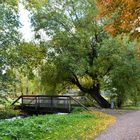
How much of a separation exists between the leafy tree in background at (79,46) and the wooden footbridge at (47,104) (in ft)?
9.71

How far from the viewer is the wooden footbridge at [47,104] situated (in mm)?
23281

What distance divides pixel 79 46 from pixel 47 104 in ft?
17.2

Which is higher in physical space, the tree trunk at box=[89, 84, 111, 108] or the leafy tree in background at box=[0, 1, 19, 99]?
the leafy tree in background at box=[0, 1, 19, 99]

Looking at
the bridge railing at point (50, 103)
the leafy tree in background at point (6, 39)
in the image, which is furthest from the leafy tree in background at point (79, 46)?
the leafy tree in background at point (6, 39)

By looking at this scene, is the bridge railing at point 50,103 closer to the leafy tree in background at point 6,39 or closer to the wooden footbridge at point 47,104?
the wooden footbridge at point 47,104

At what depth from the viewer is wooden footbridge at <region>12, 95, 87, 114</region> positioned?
76.4 ft

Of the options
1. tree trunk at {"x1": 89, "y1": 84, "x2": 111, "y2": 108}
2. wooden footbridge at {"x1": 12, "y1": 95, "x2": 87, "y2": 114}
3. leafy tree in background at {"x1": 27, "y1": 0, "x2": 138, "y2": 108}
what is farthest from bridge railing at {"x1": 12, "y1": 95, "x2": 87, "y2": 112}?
tree trunk at {"x1": 89, "y1": 84, "x2": 111, "y2": 108}

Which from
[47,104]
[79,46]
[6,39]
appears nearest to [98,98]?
[79,46]

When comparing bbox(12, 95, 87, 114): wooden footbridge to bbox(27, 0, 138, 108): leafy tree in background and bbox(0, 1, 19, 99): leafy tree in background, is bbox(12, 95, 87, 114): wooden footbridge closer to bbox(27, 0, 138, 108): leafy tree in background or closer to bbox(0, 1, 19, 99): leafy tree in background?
bbox(27, 0, 138, 108): leafy tree in background

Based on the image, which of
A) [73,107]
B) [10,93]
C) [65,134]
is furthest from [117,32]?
[73,107]

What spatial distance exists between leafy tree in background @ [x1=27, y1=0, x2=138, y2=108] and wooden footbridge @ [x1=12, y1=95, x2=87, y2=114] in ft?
9.71

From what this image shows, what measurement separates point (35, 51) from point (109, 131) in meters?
15.9

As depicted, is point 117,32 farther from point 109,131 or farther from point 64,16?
point 64,16

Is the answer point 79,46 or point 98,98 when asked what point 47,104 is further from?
point 98,98
